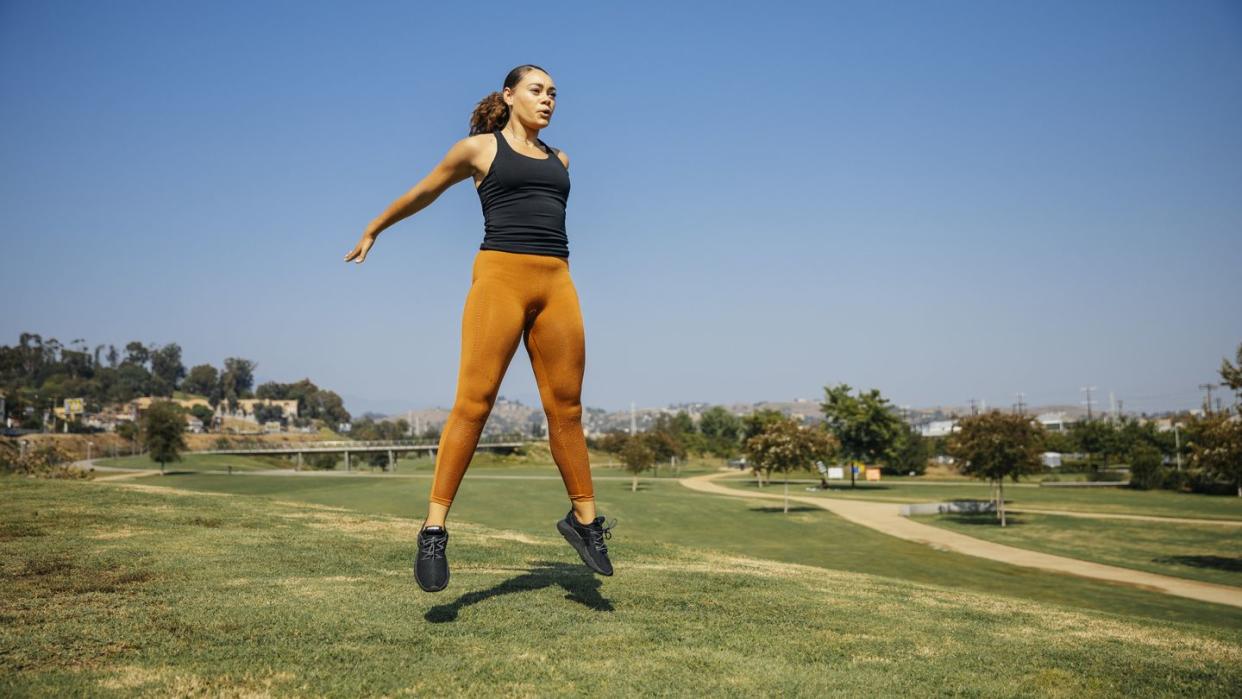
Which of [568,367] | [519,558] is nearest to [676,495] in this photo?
[519,558]

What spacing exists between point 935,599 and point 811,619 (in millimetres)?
2972

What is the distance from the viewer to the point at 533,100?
5676 millimetres

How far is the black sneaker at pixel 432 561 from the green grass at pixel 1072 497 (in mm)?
52535

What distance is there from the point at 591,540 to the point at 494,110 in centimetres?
313

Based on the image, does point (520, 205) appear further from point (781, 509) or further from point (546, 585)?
point (781, 509)

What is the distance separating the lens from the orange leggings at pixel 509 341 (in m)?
5.36

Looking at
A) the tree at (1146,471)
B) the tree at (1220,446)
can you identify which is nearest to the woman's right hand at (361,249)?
the tree at (1220,446)

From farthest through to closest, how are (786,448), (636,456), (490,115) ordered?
1. (636,456)
2. (786,448)
3. (490,115)

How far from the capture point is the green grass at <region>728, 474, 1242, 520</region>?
1986 inches

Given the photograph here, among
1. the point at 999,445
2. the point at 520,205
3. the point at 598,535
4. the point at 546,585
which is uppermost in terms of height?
the point at 520,205

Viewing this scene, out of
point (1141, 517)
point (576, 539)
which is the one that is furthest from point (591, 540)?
point (1141, 517)

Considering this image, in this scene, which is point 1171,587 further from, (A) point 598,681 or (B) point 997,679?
(A) point 598,681

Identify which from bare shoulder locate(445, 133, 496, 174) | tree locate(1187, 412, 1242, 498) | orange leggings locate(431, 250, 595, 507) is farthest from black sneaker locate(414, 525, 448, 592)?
tree locate(1187, 412, 1242, 498)

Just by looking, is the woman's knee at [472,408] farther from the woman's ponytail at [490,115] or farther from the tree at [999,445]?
the tree at [999,445]
